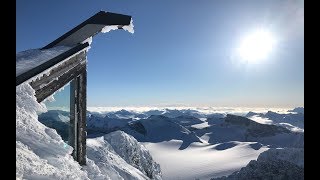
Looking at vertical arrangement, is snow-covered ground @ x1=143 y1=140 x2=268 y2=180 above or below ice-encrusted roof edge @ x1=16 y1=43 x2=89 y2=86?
below

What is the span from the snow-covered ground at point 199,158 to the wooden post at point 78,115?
Answer: 72.8 metres

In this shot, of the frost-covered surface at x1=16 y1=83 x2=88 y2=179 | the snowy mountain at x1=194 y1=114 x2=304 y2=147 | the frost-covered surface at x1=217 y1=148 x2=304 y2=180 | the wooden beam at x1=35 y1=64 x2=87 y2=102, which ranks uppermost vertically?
the wooden beam at x1=35 y1=64 x2=87 y2=102

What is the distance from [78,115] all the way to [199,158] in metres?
105

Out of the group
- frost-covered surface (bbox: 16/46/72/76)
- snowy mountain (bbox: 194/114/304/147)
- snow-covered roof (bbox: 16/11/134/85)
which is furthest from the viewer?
snowy mountain (bbox: 194/114/304/147)

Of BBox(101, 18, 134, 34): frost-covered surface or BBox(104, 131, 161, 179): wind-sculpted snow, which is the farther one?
BBox(104, 131, 161, 179): wind-sculpted snow

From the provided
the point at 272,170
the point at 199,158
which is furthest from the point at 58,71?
the point at 199,158

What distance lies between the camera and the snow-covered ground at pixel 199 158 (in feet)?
272

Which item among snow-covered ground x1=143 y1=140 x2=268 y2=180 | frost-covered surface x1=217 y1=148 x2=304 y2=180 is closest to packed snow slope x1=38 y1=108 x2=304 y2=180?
snow-covered ground x1=143 y1=140 x2=268 y2=180

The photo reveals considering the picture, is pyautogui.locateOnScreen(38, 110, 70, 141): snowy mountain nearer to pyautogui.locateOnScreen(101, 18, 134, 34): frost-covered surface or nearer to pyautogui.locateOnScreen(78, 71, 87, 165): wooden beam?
pyautogui.locateOnScreen(78, 71, 87, 165): wooden beam

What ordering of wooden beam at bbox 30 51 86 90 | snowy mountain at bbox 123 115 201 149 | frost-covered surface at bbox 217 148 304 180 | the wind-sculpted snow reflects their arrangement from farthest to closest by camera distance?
snowy mountain at bbox 123 115 201 149 → frost-covered surface at bbox 217 148 304 180 → the wind-sculpted snow → wooden beam at bbox 30 51 86 90

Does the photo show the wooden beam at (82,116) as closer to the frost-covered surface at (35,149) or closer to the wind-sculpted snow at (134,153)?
the frost-covered surface at (35,149)

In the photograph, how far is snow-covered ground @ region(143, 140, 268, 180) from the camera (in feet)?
272

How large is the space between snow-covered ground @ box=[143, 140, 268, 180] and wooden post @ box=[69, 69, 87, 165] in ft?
239
